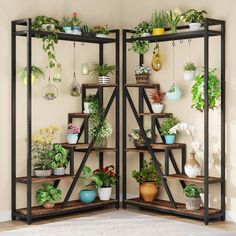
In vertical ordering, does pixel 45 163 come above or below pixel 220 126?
below

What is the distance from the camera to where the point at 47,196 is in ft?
20.7

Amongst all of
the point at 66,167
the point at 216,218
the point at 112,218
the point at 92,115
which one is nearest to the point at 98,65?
the point at 92,115

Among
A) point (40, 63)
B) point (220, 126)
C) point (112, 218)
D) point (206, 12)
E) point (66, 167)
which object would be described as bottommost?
point (112, 218)

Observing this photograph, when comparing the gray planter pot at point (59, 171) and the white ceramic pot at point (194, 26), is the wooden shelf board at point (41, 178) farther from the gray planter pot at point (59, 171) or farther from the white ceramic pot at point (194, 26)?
the white ceramic pot at point (194, 26)

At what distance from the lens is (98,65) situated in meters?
6.99

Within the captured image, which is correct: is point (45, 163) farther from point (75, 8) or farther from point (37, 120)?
point (75, 8)

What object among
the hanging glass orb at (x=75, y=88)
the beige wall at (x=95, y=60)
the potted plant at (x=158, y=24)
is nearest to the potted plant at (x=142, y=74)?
the beige wall at (x=95, y=60)

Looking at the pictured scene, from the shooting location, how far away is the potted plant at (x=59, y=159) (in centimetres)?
639

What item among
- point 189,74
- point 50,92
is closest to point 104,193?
point 50,92

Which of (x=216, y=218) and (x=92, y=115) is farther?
(x=92, y=115)

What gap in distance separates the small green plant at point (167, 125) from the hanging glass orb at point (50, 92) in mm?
1280

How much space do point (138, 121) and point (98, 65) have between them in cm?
83

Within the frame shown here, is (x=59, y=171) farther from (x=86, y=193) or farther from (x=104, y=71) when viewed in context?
(x=104, y=71)

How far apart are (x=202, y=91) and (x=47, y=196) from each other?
2022mm
